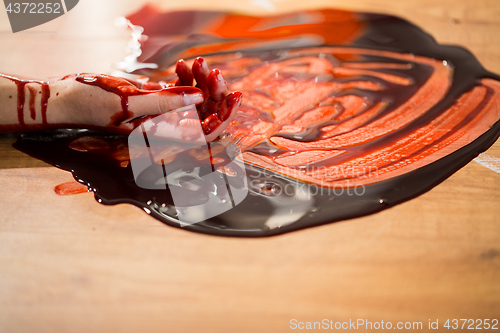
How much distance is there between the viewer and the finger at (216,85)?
63cm

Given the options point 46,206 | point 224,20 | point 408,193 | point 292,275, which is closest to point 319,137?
point 408,193

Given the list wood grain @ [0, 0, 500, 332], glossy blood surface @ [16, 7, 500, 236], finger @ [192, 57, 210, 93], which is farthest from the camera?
finger @ [192, 57, 210, 93]

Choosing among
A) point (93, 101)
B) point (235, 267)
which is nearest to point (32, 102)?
point (93, 101)

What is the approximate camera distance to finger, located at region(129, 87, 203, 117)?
62cm

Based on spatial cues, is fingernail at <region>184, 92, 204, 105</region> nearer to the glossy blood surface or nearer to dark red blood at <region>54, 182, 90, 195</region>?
the glossy blood surface

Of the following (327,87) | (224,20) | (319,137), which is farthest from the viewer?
(224,20)

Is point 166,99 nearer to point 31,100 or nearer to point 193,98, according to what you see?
point 193,98

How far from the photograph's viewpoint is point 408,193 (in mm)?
570

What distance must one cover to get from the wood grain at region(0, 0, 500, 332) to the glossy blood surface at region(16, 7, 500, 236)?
0.03 metres

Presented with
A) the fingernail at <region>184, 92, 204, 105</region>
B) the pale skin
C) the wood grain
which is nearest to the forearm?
the pale skin

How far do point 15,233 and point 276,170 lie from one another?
1.28ft

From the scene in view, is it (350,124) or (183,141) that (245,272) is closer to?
(183,141)

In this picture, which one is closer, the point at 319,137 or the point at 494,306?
the point at 494,306

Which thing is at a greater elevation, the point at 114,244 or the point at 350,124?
the point at 350,124
